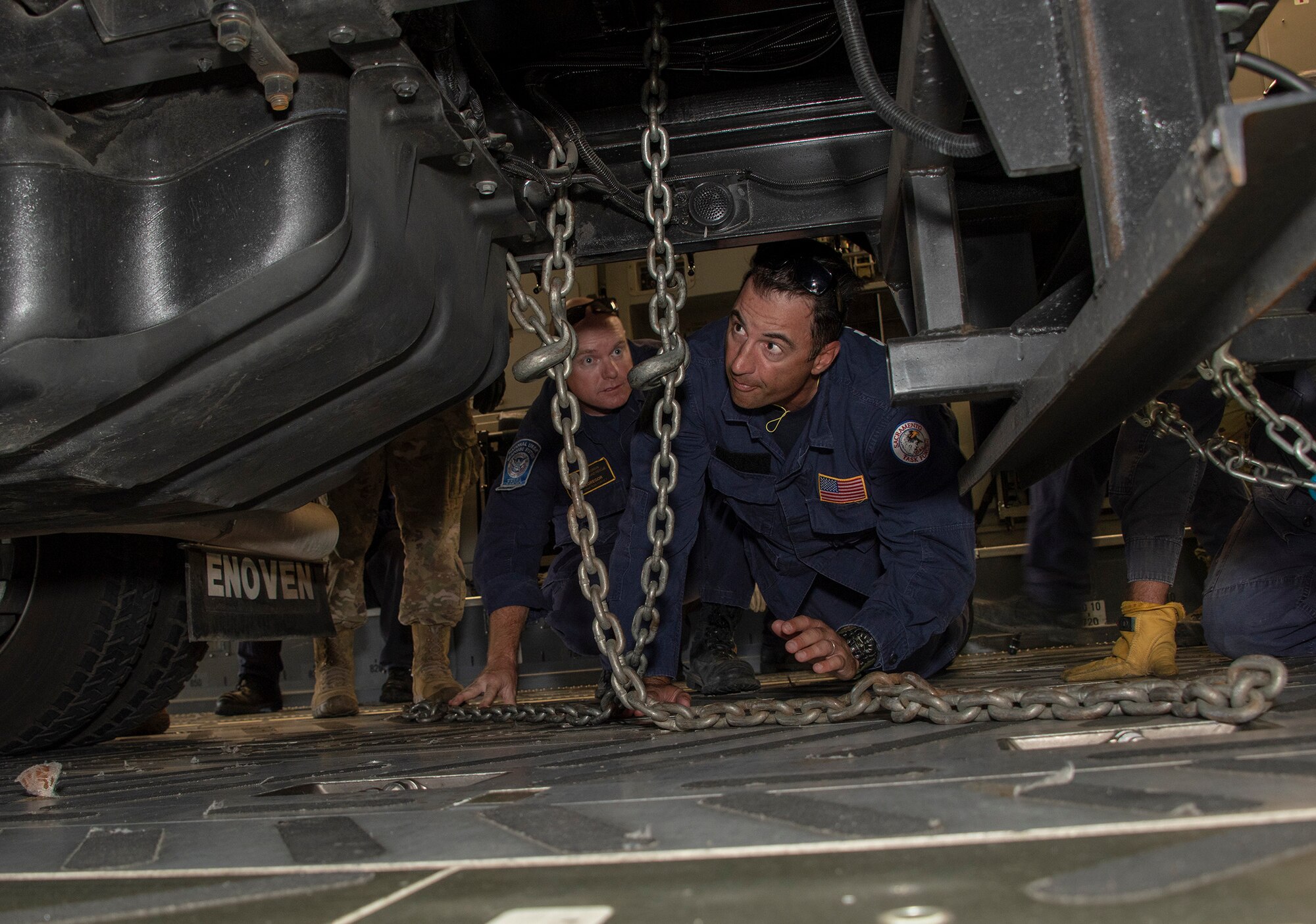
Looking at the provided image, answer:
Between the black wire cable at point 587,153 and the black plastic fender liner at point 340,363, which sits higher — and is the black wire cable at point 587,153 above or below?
above

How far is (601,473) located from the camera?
11.5 feet

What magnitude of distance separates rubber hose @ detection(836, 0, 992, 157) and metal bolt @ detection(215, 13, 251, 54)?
0.71m

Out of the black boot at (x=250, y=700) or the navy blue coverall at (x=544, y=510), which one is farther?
the black boot at (x=250, y=700)

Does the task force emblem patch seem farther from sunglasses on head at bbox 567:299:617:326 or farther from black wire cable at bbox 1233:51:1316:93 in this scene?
black wire cable at bbox 1233:51:1316:93

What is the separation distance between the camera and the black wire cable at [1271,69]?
3.39 feet

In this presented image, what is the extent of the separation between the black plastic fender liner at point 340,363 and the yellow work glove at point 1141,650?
1426 mm

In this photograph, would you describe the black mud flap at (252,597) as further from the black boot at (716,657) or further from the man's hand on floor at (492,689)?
the black boot at (716,657)

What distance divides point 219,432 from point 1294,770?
4.34 ft

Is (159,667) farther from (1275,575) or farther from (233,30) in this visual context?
(1275,575)

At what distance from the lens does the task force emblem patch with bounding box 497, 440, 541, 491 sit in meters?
3.35

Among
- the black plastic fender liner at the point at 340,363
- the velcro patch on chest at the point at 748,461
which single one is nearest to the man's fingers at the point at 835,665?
the velcro patch on chest at the point at 748,461

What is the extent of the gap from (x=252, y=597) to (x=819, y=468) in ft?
4.67

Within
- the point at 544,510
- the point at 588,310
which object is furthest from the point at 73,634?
the point at 588,310

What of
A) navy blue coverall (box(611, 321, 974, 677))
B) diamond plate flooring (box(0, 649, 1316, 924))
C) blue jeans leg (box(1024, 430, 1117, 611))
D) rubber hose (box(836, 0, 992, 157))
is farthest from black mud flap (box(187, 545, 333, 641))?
blue jeans leg (box(1024, 430, 1117, 611))
